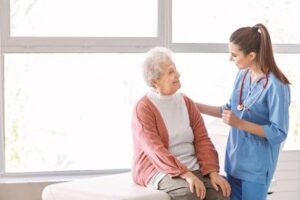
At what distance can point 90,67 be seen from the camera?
3674 mm

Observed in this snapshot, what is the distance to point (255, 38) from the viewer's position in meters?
2.71

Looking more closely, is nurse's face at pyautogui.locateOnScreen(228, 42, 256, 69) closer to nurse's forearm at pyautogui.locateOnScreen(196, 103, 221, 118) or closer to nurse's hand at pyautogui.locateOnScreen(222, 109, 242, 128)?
nurse's hand at pyautogui.locateOnScreen(222, 109, 242, 128)

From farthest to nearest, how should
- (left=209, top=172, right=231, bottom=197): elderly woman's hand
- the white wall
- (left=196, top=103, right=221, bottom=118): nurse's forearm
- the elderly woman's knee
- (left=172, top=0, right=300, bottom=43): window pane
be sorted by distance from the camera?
1. the white wall
2. (left=172, top=0, right=300, bottom=43): window pane
3. (left=196, top=103, right=221, bottom=118): nurse's forearm
4. (left=209, top=172, right=231, bottom=197): elderly woman's hand
5. the elderly woman's knee

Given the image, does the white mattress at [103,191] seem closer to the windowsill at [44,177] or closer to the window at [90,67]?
the windowsill at [44,177]

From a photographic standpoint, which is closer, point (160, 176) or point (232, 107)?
point (160, 176)

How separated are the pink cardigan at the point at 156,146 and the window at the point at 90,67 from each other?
930mm

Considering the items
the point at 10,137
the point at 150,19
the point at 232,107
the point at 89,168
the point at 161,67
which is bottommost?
the point at 89,168

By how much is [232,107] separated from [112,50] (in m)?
1.08

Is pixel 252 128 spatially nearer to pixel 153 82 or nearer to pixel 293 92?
pixel 153 82

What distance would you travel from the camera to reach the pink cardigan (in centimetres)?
264

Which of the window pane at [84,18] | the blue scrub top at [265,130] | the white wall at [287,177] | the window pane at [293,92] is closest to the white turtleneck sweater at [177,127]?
the blue scrub top at [265,130]

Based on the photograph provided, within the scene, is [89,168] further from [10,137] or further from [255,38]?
[255,38]

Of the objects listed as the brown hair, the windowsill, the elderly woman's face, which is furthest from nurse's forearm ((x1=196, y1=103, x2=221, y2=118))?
the windowsill

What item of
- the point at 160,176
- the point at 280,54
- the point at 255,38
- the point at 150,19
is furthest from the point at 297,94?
the point at 160,176
